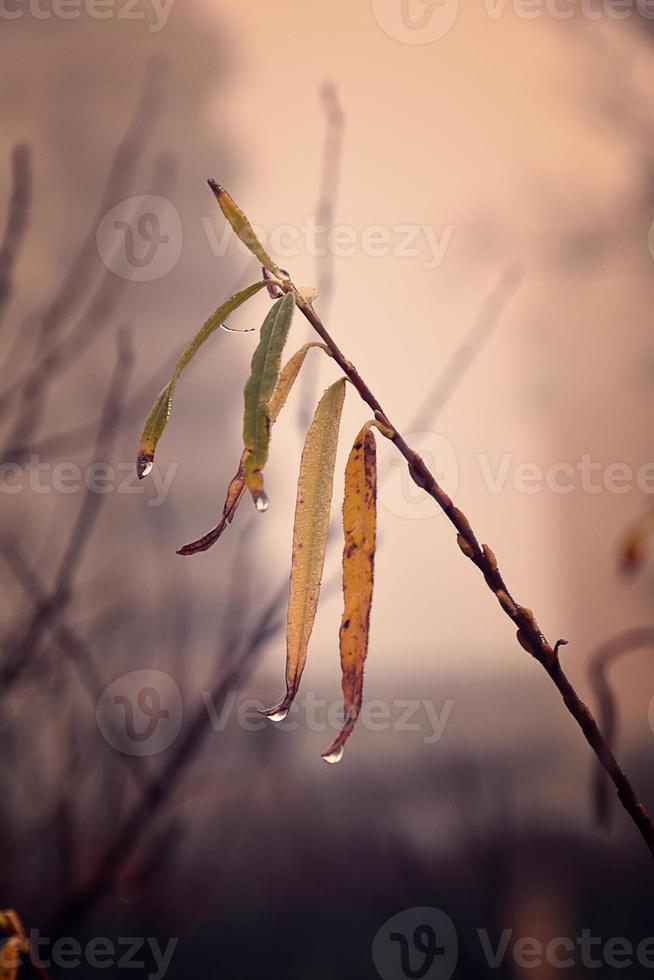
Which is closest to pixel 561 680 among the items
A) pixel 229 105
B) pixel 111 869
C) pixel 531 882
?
pixel 111 869
